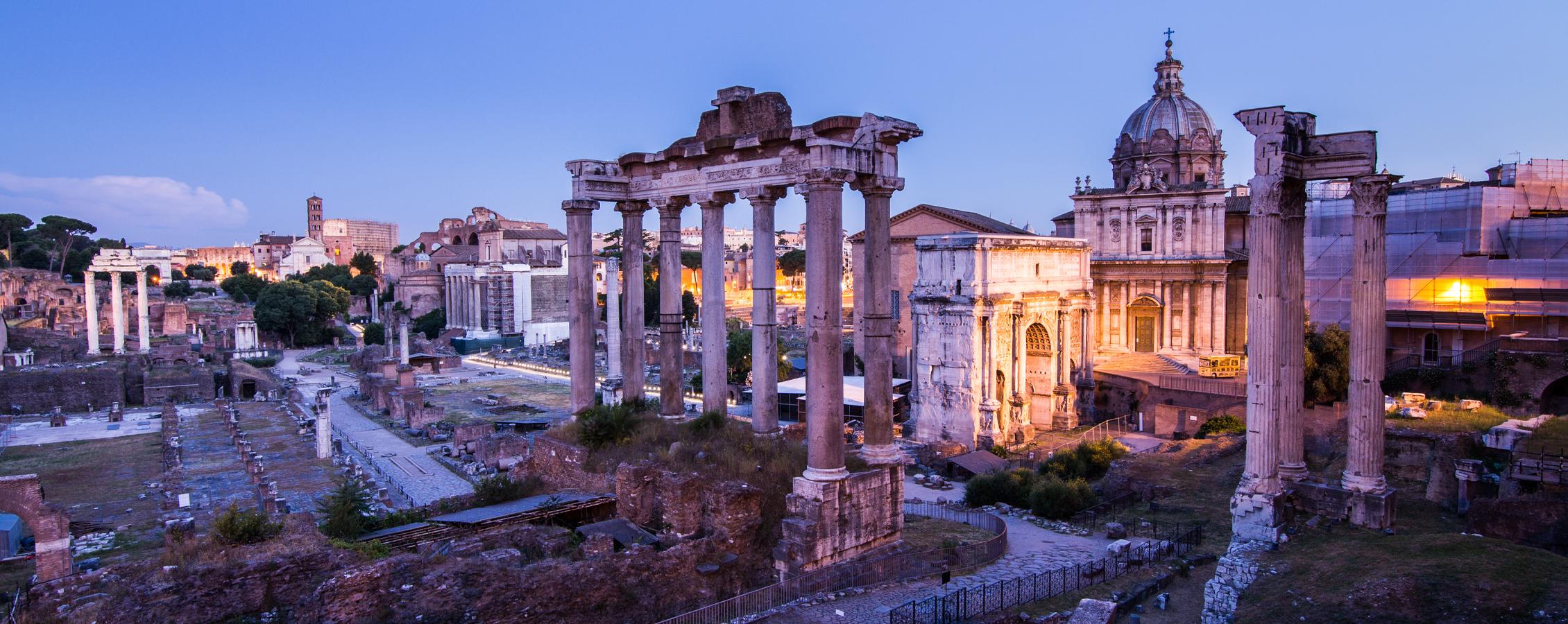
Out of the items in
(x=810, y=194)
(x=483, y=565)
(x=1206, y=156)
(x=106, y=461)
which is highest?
(x=1206, y=156)

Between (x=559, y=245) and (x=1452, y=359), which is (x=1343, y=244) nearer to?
(x=1452, y=359)

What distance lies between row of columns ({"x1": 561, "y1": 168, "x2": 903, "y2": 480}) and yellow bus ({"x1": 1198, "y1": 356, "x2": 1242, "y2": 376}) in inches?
884

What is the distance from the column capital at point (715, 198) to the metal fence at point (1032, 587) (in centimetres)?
678

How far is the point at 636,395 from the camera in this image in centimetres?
1702

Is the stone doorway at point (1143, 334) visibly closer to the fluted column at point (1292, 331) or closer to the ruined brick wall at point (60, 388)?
the fluted column at point (1292, 331)

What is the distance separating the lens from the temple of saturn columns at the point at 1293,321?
44.1 feet

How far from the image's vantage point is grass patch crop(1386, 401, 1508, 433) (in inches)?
808

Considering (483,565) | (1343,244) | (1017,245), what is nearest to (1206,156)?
(1343,244)

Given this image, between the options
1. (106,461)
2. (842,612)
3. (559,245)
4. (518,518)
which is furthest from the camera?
(559,245)

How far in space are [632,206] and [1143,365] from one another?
87.8 feet

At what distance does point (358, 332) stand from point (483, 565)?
79629 mm

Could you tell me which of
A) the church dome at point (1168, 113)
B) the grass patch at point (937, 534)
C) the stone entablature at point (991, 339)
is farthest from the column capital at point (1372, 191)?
the church dome at point (1168, 113)

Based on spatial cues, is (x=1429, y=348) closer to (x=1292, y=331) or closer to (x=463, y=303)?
(x=1292, y=331)

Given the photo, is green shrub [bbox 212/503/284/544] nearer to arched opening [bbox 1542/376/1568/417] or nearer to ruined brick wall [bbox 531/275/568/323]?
arched opening [bbox 1542/376/1568/417]
